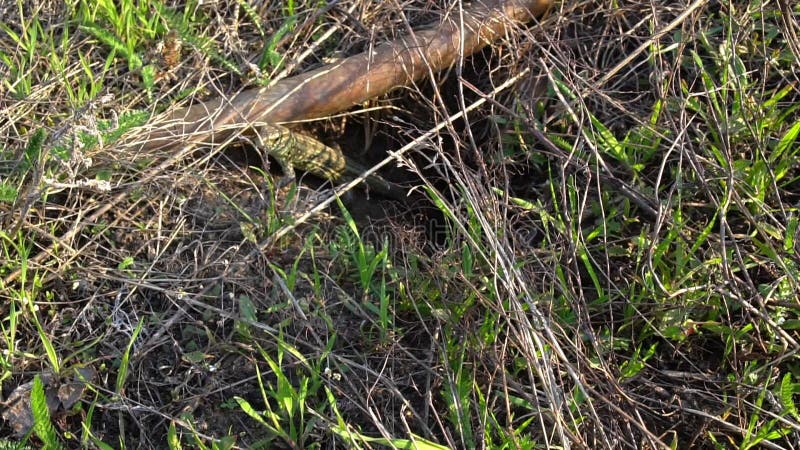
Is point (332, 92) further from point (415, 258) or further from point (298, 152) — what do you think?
point (415, 258)

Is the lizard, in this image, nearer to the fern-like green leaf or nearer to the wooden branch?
the wooden branch

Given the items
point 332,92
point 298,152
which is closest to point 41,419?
point 298,152

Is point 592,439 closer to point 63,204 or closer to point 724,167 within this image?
point 724,167

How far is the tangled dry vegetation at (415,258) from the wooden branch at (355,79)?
7cm

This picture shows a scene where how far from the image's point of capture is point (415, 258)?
2281 millimetres

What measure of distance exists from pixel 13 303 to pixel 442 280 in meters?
1.15

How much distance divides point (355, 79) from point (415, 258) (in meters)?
0.76

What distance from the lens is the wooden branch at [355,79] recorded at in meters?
2.56

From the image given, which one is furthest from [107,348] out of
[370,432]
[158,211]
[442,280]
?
[442,280]

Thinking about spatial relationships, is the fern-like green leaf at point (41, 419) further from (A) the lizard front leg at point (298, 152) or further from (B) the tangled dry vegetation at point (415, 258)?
(A) the lizard front leg at point (298, 152)

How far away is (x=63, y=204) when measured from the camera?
234 cm

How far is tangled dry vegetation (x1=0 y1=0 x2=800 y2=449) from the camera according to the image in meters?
2.00

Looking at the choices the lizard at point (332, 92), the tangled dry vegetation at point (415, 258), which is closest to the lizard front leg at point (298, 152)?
the lizard at point (332, 92)

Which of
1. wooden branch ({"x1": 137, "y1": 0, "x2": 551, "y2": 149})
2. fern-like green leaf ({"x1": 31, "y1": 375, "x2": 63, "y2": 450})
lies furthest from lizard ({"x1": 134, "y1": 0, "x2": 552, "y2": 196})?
fern-like green leaf ({"x1": 31, "y1": 375, "x2": 63, "y2": 450})
